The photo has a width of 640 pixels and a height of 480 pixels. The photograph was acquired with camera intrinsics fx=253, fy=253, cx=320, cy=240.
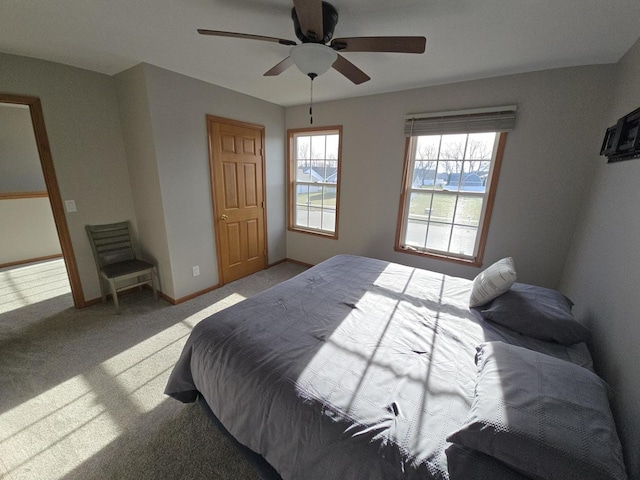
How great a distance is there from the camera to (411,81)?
2.51 m

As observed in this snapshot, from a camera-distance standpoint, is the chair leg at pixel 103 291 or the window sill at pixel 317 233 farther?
the window sill at pixel 317 233

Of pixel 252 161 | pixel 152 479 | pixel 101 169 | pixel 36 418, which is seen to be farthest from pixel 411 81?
pixel 36 418

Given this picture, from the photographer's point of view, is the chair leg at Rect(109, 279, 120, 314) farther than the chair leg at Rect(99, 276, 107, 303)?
No

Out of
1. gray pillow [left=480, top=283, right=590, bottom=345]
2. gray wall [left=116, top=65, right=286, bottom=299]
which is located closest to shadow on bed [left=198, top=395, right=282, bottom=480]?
gray pillow [left=480, top=283, right=590, bottom=345]

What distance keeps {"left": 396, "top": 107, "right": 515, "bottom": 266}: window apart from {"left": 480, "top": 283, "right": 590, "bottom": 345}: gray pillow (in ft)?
3.88

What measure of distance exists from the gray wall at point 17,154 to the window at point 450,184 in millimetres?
5317

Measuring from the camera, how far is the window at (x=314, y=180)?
348cm

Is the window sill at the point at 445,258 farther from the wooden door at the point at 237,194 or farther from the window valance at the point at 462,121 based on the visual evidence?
the wooden door at the point at 237,194

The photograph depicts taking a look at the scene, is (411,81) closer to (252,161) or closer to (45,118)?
(252,161)

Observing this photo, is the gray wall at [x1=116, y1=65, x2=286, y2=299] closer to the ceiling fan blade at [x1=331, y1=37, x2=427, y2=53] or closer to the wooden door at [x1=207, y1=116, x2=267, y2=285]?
the wooden door at [x1=207, y1=116, x2=267, y2=285]

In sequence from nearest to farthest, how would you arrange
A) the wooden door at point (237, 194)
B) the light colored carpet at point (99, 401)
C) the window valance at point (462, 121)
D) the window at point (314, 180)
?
the light colored carpet at point (99, 401) < the window valance at point (462, 121) < the wooden door at point (237, 194) < the window at point (314, 180)

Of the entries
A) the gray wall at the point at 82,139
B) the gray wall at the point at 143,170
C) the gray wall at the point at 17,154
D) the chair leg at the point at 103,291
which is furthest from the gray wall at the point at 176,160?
the gray wall at the point at 17,154

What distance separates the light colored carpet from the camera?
1.29 m

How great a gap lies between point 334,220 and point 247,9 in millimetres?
2517
